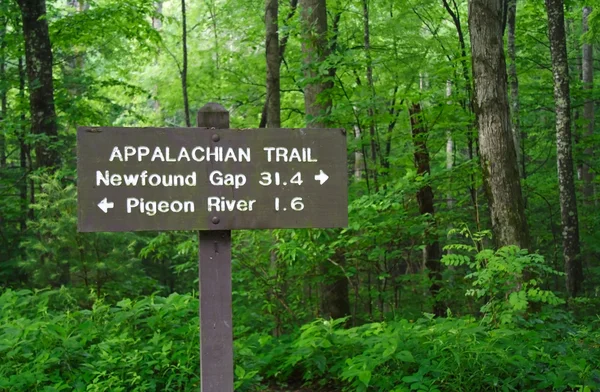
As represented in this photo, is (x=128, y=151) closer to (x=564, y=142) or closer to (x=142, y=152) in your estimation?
(x=142, y=152)

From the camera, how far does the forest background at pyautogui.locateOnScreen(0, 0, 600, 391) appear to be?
4.57 metres

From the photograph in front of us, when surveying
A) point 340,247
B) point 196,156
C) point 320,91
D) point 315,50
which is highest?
point 315,50

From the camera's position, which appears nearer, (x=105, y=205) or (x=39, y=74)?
(x=105, y=205)

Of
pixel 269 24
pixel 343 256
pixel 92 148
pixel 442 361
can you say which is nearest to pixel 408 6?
pixel 269 24

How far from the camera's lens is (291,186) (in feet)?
11.1

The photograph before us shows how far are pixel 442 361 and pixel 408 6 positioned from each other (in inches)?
373

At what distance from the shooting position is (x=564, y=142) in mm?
10836

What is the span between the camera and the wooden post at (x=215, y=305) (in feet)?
11.0

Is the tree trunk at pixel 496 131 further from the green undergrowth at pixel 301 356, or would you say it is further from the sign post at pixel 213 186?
the sign post at pixel 213 186

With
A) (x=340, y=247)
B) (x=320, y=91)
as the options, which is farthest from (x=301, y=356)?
(x=320, y=91)

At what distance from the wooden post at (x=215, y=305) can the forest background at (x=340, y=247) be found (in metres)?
1.08

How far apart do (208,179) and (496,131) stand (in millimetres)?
4411

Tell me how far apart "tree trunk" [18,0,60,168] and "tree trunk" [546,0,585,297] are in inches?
350

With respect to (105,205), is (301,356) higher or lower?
lower
